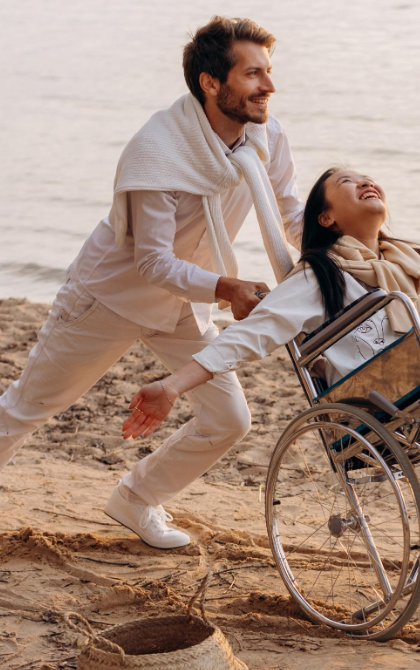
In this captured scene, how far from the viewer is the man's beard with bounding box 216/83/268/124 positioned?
11.3 ft

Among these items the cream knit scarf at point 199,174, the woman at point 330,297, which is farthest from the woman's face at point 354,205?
the cream knit scarf at point 199,174

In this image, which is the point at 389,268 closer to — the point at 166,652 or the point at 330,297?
the point at 330,297

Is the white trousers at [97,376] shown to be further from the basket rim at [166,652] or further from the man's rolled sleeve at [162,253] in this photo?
the basket rim at [166,652]

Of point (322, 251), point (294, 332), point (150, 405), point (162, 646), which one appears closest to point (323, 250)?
point (322, 251)

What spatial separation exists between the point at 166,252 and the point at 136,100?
1412 centimetres

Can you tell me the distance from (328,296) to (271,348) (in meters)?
0.25

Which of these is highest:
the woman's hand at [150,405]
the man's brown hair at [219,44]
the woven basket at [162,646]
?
the man's brown hair at [219,44]

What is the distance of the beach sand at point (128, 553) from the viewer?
9.78 feet

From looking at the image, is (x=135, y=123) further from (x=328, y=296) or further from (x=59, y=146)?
(x=328, y=296)

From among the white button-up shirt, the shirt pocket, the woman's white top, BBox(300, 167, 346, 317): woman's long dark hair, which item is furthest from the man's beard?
the shirt pocket

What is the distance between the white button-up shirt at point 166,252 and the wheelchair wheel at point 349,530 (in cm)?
66

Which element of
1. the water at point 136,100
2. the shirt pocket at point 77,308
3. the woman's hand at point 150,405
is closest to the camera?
the woman's hand at point 150,405

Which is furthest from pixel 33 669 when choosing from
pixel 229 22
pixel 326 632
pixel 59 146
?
pixel 59 146

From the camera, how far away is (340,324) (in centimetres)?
293
